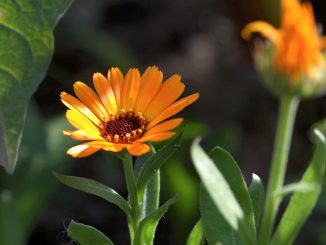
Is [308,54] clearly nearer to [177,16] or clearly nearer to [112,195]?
[112,195]

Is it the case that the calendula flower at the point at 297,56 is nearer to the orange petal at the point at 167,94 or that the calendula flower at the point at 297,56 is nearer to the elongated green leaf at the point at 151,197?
the orange petal at the point at 167,94

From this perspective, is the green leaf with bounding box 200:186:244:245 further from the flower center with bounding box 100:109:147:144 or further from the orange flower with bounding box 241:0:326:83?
the orange flower with bounding box 241:0:326:83

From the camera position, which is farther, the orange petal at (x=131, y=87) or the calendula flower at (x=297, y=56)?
the orange petal at (x=131, y=87)

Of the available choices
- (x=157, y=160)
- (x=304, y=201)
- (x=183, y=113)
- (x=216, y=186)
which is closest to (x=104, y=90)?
(x=157, y=160)

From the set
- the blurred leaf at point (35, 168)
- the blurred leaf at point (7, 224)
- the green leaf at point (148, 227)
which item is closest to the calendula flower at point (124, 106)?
the green leaf at point (148, 227)

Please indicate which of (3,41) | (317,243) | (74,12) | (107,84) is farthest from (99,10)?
(107,84)

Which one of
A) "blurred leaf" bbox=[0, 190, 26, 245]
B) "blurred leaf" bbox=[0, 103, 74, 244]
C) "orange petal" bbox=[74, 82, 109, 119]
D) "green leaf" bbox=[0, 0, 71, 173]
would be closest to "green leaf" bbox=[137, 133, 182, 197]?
"orange petal" bbox=[74, 82, 109, 119]

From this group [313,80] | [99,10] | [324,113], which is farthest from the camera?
[99,10]
